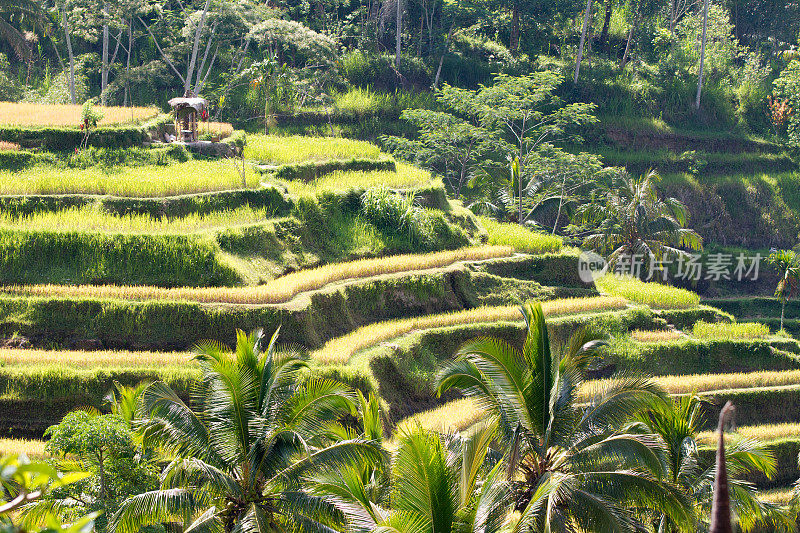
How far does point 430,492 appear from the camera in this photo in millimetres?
7684

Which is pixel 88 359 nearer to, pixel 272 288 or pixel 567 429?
pixel 272 288

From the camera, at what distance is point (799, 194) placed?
32.3m

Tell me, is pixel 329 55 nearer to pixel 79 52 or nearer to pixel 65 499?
pixel 79 52

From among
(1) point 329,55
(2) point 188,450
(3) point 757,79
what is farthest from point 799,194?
(2) point 188,450

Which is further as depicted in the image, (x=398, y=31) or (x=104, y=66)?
(x=398, y=31)

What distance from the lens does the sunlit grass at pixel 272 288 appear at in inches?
558

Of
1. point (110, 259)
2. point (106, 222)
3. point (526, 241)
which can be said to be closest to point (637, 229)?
point (526, 241)

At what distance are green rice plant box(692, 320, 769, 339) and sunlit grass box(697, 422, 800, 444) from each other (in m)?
2.94

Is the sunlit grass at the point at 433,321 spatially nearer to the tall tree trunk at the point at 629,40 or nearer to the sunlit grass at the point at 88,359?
the sunlit grass at the point at 88,359

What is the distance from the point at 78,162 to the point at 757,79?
30364 mm

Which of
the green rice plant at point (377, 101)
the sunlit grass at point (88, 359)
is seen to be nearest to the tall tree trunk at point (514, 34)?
the green rice plant at point (377, 101)

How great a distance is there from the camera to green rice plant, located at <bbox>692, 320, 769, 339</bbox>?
20216mm

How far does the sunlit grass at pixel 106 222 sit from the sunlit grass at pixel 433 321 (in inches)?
142

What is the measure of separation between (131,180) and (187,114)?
416cm
